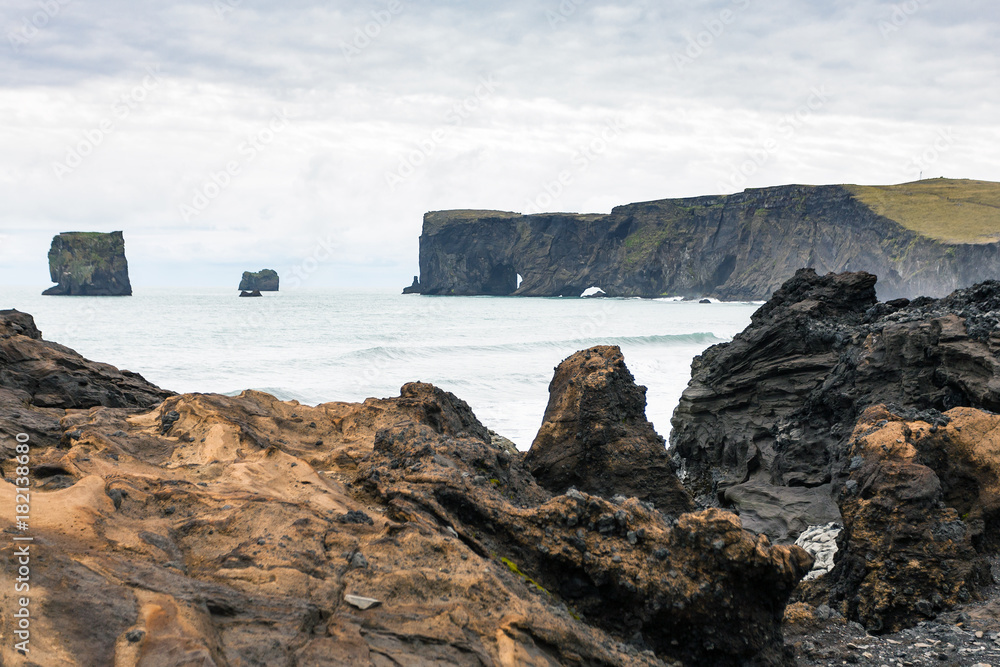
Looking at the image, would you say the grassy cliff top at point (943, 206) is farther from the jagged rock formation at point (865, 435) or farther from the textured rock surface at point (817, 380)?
the jagged rock formation at point (865, 435)

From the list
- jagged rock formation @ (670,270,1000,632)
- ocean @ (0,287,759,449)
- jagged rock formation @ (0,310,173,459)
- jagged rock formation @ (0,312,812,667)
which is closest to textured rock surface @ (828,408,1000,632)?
jagged rock formation @ (670,270,1000,632)

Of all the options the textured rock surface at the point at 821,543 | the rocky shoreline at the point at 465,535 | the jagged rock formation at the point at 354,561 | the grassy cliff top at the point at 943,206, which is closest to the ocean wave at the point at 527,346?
the rocky shoreline at the point at 465,535

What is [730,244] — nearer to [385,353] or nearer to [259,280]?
[385,353]

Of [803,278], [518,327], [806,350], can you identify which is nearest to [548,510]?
[806,350]

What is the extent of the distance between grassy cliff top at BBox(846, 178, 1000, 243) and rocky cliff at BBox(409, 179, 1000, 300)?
0.47ft

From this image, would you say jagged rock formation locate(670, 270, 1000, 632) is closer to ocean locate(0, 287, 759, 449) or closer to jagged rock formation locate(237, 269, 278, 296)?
ocean locate(0, 287, 759, 449)

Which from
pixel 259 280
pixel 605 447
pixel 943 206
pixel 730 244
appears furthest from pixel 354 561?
pixel 259 280

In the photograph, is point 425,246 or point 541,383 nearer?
point 541,383

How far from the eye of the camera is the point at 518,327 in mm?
55062

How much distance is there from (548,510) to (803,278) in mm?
11610

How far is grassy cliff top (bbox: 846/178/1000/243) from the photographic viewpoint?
8681 cm

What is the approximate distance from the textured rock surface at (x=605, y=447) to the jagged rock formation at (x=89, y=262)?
10762cm

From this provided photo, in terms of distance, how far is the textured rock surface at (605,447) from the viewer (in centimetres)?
715

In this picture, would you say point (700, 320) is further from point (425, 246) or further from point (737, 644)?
point (425, 246)
